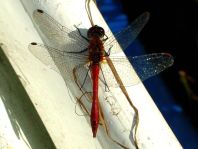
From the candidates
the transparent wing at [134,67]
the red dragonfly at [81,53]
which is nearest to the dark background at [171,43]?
the transparent wing at [134,67]

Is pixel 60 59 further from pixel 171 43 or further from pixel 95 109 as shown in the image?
pixel 171 43

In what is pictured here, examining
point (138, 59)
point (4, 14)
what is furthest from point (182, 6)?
point (4, 14)

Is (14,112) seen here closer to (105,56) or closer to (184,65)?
(105,56)

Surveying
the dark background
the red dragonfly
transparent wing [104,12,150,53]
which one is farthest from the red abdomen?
the dark background

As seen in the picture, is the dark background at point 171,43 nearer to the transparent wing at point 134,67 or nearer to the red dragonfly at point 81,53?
the transparent wing at point 134,67

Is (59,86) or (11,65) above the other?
(11,65)

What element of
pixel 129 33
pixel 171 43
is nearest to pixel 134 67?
pixel 129 33
